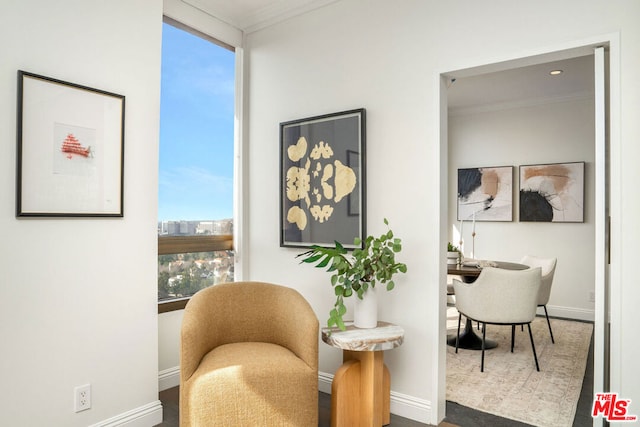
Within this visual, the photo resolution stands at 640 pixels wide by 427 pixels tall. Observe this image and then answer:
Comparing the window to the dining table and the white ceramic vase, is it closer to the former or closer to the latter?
the white ceramic vase

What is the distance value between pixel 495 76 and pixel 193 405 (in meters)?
4.20

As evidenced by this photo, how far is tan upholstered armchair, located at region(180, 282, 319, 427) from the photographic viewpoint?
210 cm

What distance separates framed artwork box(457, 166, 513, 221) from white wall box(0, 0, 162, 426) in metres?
4.35

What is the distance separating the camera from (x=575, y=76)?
4.63 metres

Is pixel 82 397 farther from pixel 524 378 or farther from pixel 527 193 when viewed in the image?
pixel 527 193

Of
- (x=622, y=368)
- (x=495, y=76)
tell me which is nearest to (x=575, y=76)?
(x=495, y=76)

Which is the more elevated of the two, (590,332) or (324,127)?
(324,127)

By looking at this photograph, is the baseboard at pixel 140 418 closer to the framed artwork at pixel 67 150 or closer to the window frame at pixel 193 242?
the window frame at pixel 193 242

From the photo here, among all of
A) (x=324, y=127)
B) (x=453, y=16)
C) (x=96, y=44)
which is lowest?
(x=324, y=127)

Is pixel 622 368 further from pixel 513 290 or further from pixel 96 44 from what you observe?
pixel 96 44

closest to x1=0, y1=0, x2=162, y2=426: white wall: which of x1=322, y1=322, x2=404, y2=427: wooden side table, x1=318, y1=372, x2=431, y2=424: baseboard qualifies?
x1=322, y1=322, x2=404, y2=427: wooden side table

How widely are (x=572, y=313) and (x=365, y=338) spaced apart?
13.4 ft

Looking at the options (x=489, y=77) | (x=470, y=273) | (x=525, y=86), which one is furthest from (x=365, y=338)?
(x=525, y=86)

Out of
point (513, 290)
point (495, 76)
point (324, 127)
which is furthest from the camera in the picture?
point (495, 76)
